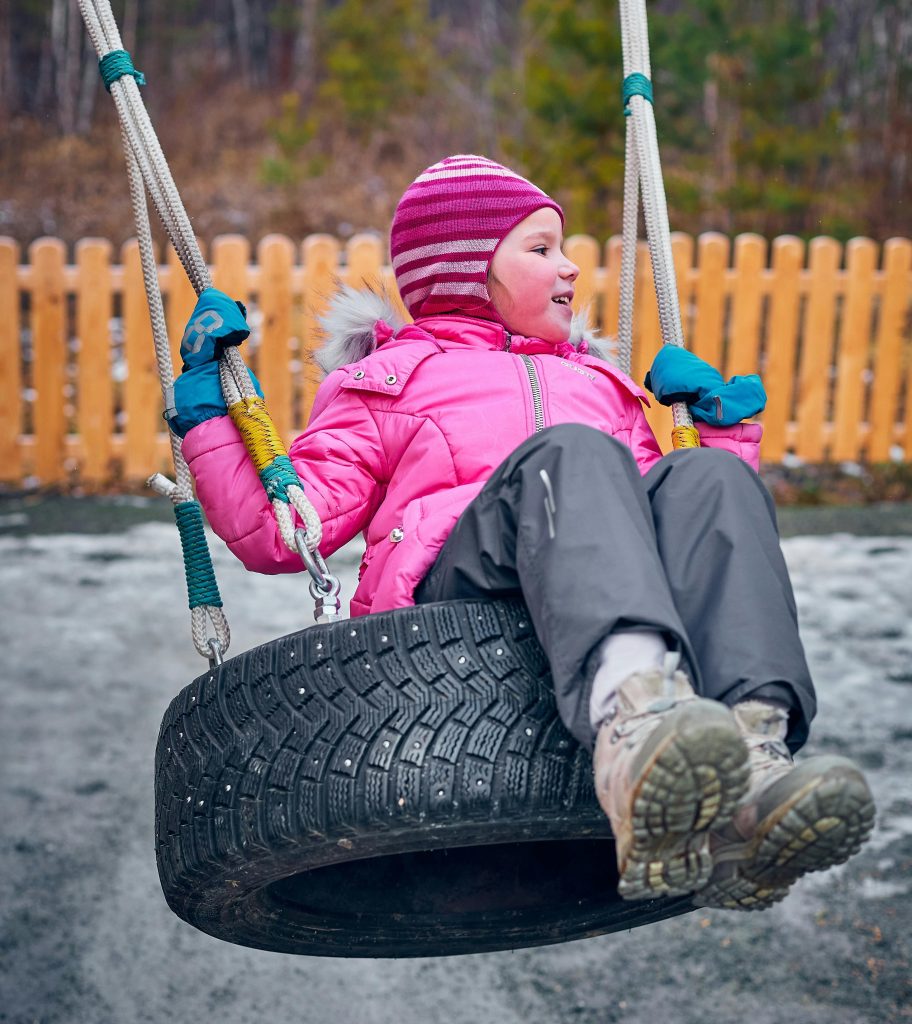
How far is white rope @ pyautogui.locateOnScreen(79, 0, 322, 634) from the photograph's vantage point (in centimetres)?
183

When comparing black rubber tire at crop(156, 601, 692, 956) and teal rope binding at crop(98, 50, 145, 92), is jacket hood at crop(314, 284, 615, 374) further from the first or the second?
black rubber tire at crop(156, 601, 692, 956)

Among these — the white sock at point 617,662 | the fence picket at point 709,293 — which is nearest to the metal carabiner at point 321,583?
the white sock at point 617,662

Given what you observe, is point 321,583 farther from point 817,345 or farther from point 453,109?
point 453,109

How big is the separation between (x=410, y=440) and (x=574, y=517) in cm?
51

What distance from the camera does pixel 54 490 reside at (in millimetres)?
6770

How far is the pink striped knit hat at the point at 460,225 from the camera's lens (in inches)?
79.9

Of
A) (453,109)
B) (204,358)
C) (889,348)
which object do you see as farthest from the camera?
(453,109)

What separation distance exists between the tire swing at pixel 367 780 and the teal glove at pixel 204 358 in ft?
0.09

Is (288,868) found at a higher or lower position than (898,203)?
lower

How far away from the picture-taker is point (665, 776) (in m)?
1.19

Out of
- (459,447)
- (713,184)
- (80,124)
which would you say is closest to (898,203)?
(713,184)

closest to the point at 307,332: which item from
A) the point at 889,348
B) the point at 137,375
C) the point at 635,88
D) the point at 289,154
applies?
the point at 137,375

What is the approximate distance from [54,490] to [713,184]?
676cm

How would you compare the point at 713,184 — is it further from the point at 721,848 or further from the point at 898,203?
the point at 721,848
